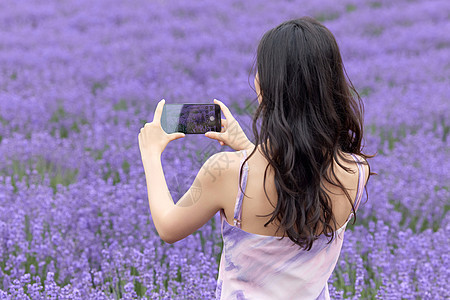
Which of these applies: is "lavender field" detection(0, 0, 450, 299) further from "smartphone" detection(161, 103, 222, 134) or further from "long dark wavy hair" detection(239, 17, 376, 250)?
"long dark wavy hair" detection(239, 17, 376, 250)

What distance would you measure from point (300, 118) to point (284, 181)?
0.64 feet

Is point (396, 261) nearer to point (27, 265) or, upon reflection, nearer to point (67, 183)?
point (27, 265)

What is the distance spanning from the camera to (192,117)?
1.97 meters

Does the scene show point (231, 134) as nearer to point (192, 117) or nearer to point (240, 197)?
point (192, 117)

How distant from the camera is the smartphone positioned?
1.96 meters

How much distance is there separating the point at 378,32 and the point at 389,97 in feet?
12.4

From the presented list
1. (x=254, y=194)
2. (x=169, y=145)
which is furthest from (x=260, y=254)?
(x=169, y=145)

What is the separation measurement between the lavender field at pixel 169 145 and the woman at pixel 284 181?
416 mm

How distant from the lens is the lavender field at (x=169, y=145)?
10.1ft

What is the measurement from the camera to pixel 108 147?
4996 mm

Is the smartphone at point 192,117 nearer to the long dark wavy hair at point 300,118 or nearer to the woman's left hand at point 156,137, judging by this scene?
the woman's left hand at point 156,137

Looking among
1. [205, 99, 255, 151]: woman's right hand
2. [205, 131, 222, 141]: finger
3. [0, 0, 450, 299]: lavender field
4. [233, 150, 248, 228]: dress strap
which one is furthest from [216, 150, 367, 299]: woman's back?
[0, 0, 450, 299]: lavender field

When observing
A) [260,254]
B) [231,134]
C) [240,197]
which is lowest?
[260,254]

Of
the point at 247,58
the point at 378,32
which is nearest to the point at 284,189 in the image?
the point at 247,58
